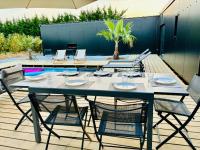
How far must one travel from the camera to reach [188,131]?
2676mm

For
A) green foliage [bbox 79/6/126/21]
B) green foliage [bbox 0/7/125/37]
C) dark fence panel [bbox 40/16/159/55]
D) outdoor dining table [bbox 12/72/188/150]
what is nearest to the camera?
outdoor dining table [bbox 12/72/188/150]

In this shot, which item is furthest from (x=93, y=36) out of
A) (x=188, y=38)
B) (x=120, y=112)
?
(x=120, y=112)

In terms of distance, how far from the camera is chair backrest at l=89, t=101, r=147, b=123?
187 centimetres

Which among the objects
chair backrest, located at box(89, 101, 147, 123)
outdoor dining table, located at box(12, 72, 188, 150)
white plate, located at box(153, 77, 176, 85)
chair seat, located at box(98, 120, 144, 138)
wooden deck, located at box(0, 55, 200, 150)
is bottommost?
wooden deck, located at box(0, 55, 200, 150)

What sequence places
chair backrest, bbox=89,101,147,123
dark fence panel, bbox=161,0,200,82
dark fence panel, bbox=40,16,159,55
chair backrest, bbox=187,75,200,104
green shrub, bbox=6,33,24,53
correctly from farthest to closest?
green shrub, bbox=6,33,24,53 < dark fence panel, bbox=40,16,159,55 < dark fence panel, bbox=161,0,200,82 < chair backrest, bbox=187,75,200,104 < chair backrest, bbox=89,101,147,123

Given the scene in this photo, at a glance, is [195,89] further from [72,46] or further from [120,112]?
[72,46]

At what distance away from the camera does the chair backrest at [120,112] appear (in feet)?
6.12

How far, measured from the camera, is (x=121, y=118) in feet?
6.45

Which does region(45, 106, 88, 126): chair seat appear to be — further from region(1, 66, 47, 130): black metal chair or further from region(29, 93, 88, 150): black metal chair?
region(1, 66, 47, 130): black metal chair

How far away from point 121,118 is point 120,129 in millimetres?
130

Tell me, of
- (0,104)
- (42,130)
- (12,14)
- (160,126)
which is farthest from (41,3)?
(12,14)

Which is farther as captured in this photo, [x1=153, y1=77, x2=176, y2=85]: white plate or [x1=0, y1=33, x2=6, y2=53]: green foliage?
[x1=0, y1=33, x2=6, y2=53]: green foliage

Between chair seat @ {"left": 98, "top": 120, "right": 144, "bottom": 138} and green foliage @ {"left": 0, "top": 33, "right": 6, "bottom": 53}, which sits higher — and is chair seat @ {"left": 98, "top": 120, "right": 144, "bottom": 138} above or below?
below

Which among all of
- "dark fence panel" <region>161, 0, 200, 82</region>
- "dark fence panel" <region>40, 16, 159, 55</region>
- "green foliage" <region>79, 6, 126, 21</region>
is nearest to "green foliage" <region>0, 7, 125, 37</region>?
"green foliage" <region>79, 6, 126, 21</region>
